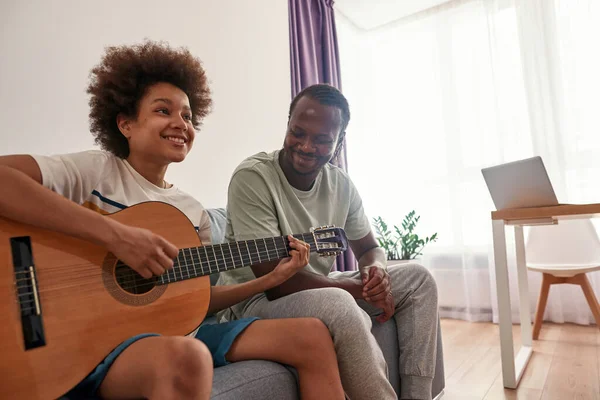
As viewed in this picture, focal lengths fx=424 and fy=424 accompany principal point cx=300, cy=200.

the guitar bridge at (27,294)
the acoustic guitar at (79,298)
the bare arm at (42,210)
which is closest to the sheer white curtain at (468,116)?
the acoustic guitar at (79,298)

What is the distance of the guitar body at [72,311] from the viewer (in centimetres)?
74

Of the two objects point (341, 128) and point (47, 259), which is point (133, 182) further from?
point (341, 128)

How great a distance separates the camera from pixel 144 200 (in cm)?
113

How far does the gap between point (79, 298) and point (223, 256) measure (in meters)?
0.34

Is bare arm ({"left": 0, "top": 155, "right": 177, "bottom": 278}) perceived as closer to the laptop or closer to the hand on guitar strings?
the hand on guitar strings

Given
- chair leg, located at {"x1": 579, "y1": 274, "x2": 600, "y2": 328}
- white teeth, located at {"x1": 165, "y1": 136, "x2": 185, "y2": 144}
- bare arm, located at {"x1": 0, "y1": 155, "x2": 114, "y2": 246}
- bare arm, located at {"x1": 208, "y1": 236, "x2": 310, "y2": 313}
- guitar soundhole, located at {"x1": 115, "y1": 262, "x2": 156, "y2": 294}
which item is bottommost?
chair leg, located at {"x1": 579, "y1": 274, "x2": 600, "y2": 328}

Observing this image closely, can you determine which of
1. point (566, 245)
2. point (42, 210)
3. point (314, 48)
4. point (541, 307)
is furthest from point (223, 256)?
point (314, 48)

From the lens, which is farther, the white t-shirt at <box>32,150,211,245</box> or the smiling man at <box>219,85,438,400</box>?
the smiling man at <box>219,85,438,400</box>

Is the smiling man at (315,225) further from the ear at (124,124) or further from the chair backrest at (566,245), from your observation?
the chair backrest at (566,245)

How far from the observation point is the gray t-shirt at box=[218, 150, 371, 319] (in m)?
1.30

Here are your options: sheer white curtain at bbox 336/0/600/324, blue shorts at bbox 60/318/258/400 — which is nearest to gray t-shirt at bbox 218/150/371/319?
blue shorts at bbox 60/318/258/400

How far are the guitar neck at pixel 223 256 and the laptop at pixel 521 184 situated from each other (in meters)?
1.13

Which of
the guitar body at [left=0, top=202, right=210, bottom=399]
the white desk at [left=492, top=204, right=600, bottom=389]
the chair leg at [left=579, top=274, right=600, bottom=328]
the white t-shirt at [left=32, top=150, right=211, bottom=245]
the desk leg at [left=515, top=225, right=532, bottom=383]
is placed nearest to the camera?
the guitar body at [left=0, top=202, right=210, bottom=399]

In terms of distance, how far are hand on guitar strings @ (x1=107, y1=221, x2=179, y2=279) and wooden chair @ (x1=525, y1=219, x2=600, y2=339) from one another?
2.33 m
